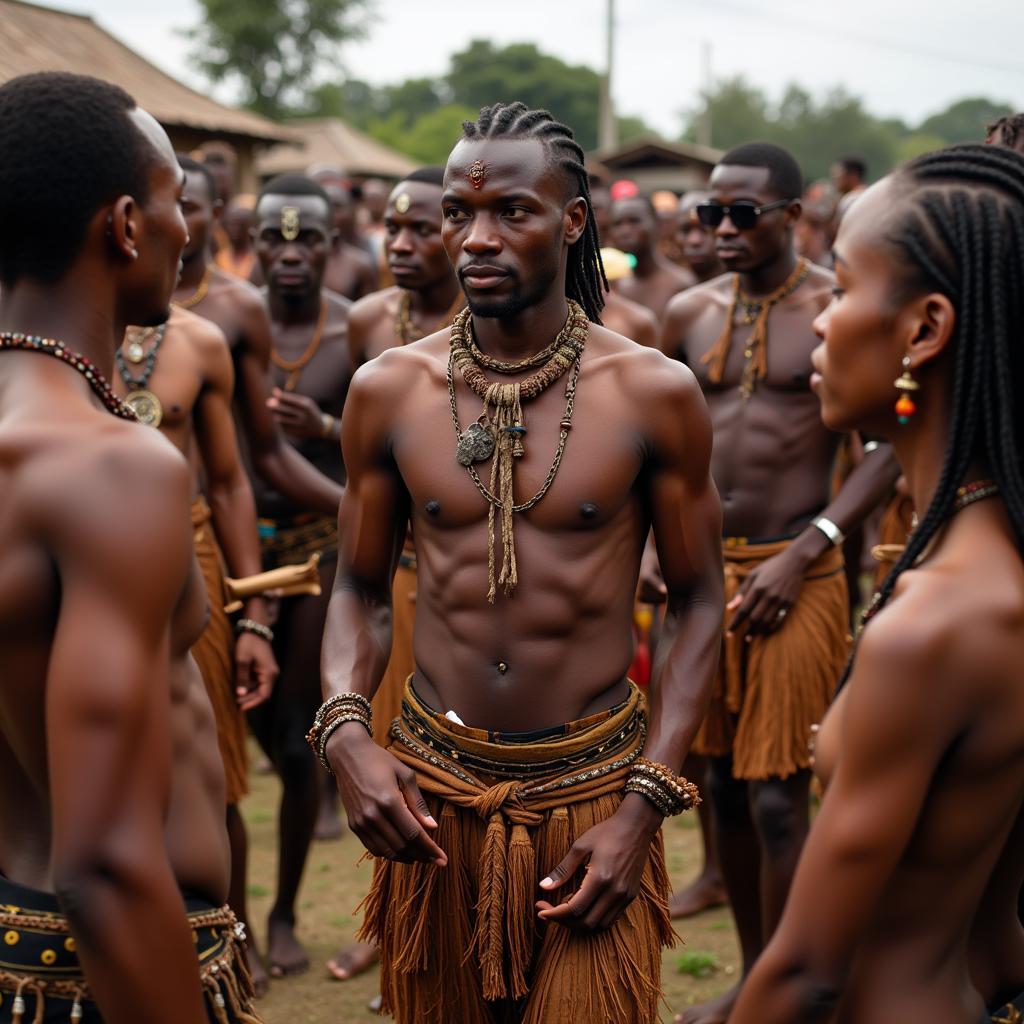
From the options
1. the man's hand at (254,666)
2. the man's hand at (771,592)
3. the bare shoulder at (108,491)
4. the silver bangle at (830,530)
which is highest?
the bare shoulder at (108,491)

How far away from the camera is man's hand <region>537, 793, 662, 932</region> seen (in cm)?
286

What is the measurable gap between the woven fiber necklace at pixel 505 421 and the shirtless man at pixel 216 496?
1.67m

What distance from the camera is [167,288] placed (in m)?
2.27

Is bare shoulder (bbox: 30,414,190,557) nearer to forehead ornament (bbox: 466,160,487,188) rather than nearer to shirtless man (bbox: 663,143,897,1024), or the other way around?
forehead ornament (bbox: 466,160,487,188)

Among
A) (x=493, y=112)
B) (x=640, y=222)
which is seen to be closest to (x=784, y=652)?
(x=493, y=112)

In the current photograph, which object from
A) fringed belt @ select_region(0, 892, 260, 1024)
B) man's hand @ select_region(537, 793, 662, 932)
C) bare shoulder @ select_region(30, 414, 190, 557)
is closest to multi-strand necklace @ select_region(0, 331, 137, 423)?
bare shoulder @ select_region(30, 414, 190, 557)

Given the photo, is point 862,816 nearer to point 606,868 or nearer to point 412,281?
point 606,868

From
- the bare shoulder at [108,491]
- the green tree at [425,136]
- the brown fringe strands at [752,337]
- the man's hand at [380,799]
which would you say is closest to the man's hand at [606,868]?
the man's hand at [380,799]

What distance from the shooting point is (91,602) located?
1883 mm

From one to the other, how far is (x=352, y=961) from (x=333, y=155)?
29.6 metres

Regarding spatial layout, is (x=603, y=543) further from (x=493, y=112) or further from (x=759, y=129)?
(x=759, y=129)

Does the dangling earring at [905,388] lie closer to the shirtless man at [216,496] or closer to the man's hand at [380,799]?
the man's hand at [380,799]

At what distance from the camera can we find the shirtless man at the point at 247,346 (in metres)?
5.23

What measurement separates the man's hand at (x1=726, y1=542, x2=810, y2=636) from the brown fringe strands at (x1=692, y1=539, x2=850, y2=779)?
0.27 ft
